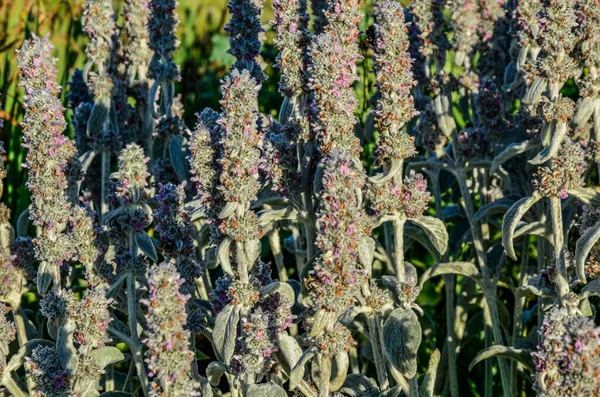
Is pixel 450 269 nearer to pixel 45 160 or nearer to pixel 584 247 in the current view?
pixel 584 247

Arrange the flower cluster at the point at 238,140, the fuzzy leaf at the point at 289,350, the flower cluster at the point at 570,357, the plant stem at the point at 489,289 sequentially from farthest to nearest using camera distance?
the plant stem at the point at 489,289 < the fuzzy leaf at the point at 289,350 < the flower cluster at the point at 238,140 < the flower cluster at the point at 570,357

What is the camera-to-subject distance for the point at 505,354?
4117 mm

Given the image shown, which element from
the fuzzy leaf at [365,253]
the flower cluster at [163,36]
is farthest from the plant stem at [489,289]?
the flower cluster at [163,36]

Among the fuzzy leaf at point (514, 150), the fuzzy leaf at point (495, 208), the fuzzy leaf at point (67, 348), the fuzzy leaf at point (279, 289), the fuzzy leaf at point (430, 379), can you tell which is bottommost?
the fuzzy leaf at point (430, 379)

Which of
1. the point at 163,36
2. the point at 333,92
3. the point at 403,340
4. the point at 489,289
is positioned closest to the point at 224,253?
the point at 333,92

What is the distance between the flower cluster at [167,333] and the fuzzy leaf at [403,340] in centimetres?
113

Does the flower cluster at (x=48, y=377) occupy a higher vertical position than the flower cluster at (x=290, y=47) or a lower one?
lower

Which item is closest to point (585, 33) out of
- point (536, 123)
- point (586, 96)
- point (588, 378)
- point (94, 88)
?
point (586, 96)

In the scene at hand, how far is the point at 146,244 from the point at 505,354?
172cm

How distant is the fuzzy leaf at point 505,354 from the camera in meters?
3.98

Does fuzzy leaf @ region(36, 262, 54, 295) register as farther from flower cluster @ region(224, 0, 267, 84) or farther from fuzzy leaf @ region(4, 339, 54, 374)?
flower cluster @ region(224, 0, 267, 84)

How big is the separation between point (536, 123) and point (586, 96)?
55 cm

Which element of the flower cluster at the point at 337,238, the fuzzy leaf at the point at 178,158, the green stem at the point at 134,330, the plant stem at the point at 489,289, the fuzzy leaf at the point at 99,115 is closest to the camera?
the flower cluster at the point at 337,238

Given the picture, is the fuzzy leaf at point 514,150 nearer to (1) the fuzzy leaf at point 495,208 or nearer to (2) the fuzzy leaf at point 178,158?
(1) the fuzzy leaf at point 495,208
